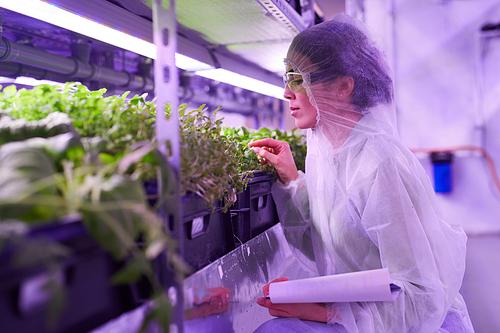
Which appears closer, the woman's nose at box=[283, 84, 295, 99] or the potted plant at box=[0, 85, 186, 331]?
the potted plant at box=[0, 85, 186, 331]

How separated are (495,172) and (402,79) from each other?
1558 millimetres

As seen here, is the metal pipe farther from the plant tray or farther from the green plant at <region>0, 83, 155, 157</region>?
the plant tray

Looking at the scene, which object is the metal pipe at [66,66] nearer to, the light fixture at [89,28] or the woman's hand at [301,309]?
the light fixture at [89,28]

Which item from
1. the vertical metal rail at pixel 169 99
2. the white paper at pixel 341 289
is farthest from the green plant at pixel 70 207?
the white paper at pixel 341 289

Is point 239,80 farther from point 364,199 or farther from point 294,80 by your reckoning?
point 364,199

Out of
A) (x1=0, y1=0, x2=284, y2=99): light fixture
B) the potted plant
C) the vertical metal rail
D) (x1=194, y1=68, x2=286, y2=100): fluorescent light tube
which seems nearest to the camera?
the potted plant

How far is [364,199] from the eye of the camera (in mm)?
1146

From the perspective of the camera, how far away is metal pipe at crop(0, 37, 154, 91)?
1.58 m

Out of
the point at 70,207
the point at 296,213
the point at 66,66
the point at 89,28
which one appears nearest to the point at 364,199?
the point at 296,213

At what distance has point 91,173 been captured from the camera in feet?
1.67

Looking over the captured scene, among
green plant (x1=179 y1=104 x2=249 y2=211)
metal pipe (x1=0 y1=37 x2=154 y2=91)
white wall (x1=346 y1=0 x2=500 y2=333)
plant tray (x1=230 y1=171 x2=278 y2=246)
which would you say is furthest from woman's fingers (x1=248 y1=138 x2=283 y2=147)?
white wall (x1=346 y1=0 x2=500 y2=333)

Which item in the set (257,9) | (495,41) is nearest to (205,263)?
(257,9)

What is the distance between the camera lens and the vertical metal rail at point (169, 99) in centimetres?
61

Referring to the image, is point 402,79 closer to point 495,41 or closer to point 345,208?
point 495,41
